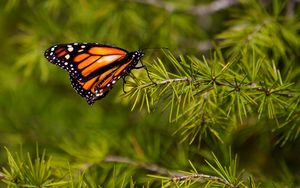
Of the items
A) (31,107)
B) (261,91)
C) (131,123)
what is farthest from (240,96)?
(31,107)

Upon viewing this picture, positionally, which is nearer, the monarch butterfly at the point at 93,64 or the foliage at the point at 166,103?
the foliage at the point at 166,103

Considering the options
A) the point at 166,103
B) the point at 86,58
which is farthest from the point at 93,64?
the point at 166,103

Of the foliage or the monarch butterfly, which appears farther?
the monarch butterfly

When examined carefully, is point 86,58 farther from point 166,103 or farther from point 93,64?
point 166,103

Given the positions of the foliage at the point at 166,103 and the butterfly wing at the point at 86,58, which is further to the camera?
the butterfly wing at the point at 86,58

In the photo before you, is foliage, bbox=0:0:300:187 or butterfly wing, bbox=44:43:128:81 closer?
foliage, bbox=0:0:300:187
